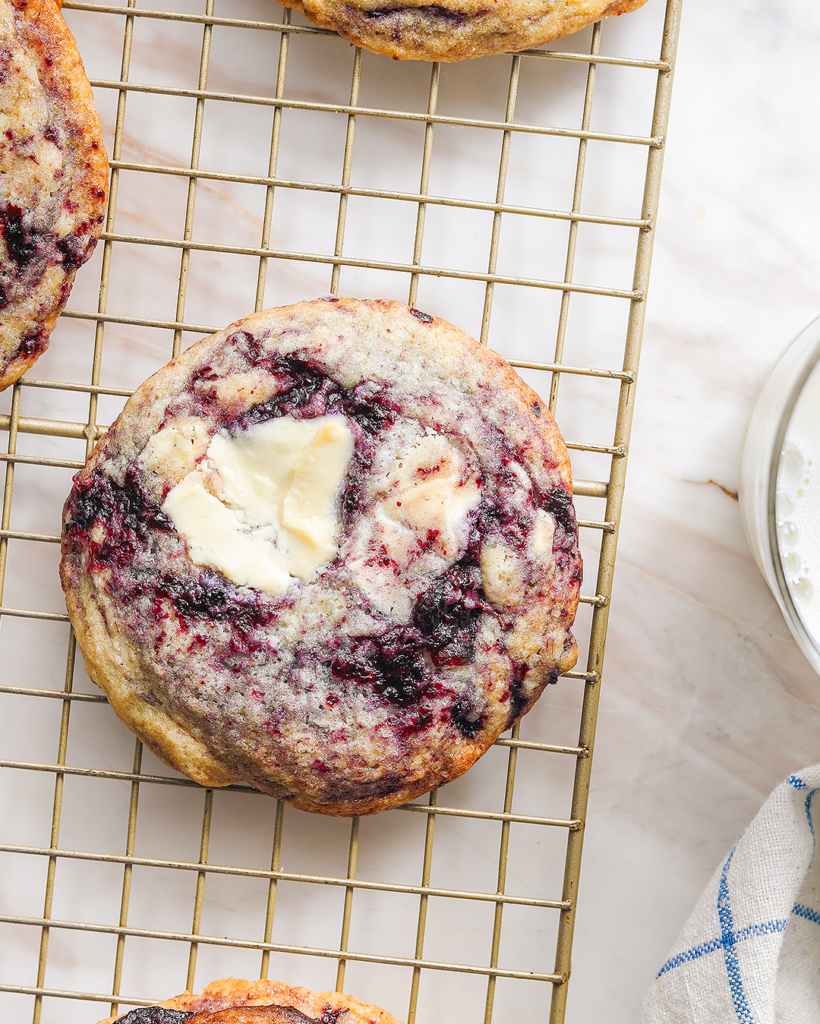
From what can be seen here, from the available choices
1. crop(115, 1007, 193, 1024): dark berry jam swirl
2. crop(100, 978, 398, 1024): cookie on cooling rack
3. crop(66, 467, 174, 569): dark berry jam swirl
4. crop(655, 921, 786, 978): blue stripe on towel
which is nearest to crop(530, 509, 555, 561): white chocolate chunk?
crop(66, 467, 174, 569): dark berry jam swirl

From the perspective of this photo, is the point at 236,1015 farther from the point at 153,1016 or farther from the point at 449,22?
the point at 449,22

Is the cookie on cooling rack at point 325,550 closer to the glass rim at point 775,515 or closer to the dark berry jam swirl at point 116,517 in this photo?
the dark berry jam swirl at point 116,517

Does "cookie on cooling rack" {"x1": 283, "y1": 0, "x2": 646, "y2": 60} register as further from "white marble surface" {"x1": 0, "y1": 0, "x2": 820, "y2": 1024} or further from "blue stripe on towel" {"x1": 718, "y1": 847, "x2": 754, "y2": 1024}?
"blue stripe on towel" {"x1": 718, "y1": 847, "x2": 754, "y2": 1024}

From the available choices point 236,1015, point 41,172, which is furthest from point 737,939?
point 41,172

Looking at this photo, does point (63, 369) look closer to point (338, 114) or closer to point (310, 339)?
point (310, 339)

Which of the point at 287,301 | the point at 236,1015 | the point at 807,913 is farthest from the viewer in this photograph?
the point at 287,301

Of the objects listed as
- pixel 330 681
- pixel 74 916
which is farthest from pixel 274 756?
pixel 74 916
